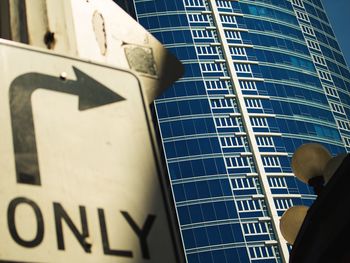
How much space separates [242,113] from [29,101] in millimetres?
55493

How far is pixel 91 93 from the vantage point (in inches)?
67.4

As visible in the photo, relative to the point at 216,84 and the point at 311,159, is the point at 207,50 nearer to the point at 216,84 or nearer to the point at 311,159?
the point at 216,84

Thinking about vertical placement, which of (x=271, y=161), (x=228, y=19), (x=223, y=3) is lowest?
(x=271, y=161)

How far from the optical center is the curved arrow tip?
169 cm

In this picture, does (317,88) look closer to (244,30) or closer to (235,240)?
(244,30)

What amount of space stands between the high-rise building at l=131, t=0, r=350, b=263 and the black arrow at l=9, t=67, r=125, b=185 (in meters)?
46.2

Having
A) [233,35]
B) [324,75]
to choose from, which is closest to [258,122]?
[233,35]

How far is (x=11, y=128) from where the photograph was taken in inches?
58.4

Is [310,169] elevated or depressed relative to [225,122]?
depressed

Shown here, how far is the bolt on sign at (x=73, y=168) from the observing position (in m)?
1.38

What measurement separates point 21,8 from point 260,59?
59.4 metres

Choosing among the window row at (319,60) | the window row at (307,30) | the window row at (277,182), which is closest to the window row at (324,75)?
the window row at (319,60)

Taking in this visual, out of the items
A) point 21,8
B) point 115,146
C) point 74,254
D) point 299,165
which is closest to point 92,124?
point 115,146

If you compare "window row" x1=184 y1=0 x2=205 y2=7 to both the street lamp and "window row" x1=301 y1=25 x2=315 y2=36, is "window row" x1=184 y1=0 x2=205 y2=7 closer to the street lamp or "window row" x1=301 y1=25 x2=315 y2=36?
"window row" x1=301 y1=25 x2=315 y2=36
